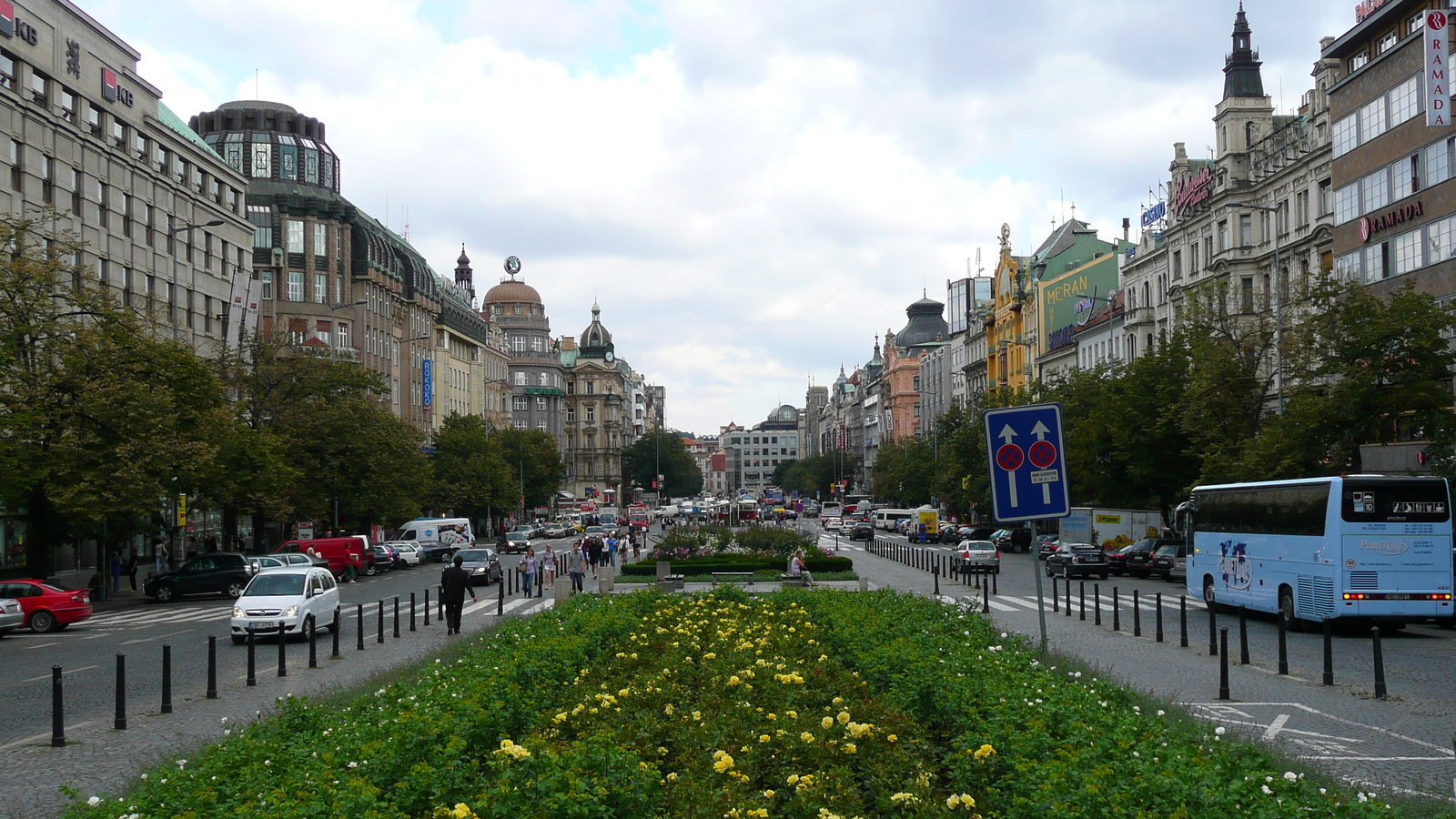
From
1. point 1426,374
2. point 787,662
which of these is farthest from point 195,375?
point 1426,374

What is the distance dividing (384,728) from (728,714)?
2.74 metres

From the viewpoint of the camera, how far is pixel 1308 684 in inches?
694

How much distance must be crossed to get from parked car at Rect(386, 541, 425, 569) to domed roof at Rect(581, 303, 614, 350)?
128 meters

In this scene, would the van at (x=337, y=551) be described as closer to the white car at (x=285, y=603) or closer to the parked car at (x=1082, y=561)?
the white car at (x=285, y=603)

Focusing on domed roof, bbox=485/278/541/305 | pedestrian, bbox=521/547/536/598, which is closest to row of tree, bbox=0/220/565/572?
pedestrian, bbox=521/547/536/598

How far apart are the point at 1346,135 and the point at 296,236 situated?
228 ft

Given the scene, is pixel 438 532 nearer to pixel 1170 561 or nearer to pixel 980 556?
pixel 980 556

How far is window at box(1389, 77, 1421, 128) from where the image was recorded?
127 feet

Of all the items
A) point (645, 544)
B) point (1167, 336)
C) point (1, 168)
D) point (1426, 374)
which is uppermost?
point (1, 168)

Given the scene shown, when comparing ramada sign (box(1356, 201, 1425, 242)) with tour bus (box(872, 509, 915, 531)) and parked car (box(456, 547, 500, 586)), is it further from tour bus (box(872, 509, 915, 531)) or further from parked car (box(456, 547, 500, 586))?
tour bus (box(872, 509, 915, 531))

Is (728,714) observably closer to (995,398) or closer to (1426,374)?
(1426,374)

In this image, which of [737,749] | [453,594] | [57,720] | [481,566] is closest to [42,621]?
[453,594]

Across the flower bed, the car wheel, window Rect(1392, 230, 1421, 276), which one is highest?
window Rect(1392, 230, 1421, 276)

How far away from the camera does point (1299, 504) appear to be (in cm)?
2564
